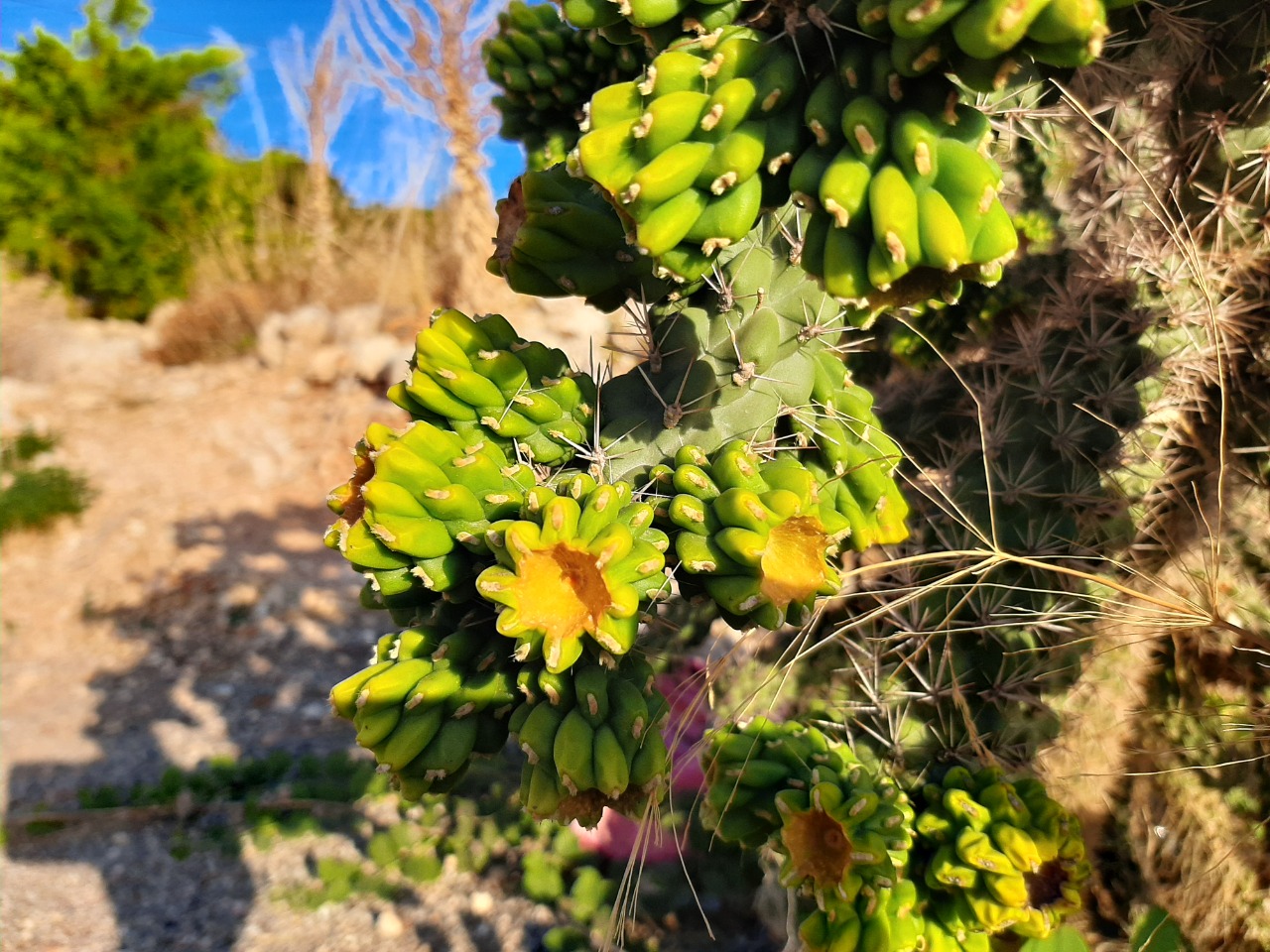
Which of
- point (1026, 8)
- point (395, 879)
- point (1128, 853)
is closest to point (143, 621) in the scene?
point (395, 879)

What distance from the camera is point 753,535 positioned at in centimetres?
113

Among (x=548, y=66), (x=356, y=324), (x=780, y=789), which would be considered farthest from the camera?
(x=356, y=324)

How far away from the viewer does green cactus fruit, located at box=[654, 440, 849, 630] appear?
114cm

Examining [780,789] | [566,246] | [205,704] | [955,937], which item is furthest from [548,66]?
[205,704]

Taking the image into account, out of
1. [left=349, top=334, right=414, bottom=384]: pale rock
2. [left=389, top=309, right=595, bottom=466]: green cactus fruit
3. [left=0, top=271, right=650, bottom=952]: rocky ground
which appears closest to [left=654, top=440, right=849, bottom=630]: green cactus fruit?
[left=389, top=309, right=595, bottom=466]: green cactus fruit

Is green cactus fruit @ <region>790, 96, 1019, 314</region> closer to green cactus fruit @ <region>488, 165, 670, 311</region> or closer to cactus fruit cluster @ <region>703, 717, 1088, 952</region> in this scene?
green cactus fruit @ <region>488, 165, 670, 311</region>

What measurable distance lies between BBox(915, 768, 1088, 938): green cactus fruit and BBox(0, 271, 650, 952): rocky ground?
1.60 m

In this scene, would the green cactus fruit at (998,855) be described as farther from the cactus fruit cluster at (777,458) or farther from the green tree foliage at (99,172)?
the green tree foliage at (99,172)

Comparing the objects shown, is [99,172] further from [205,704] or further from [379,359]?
[205,704]

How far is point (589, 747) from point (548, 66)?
1.71 metres

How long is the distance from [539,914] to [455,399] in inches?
86.1

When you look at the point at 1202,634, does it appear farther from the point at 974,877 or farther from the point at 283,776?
the point at 283,776

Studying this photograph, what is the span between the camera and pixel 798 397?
141 cm

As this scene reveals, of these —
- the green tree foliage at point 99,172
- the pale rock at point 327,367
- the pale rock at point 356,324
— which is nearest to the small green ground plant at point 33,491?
the pale rock at point 327,367
